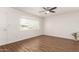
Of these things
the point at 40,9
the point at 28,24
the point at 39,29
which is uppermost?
the point at 40,9

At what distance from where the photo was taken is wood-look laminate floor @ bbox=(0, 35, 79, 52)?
1.48 metres

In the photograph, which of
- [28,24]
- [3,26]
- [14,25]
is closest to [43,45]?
[28,24]

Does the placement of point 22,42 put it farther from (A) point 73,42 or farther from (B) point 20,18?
(A) point 73,42

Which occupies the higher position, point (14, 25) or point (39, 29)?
point (14, 25)

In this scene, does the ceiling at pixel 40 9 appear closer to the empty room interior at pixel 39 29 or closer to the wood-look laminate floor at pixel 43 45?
the empty room interior at pixel 39 29

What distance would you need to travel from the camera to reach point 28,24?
1.59 metres

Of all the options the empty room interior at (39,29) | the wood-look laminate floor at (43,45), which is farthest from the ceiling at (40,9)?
the wood-look laminate floor at (43,45)

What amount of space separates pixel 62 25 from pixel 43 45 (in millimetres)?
504

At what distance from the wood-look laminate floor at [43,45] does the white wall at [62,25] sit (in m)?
0.11

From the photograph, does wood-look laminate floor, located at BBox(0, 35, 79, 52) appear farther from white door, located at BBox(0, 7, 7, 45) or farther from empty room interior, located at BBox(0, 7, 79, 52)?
white door, located at BBox(0, 7, 7, 45)

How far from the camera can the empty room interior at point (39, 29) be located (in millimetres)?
1467

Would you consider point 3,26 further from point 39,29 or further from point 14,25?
point 39,29
